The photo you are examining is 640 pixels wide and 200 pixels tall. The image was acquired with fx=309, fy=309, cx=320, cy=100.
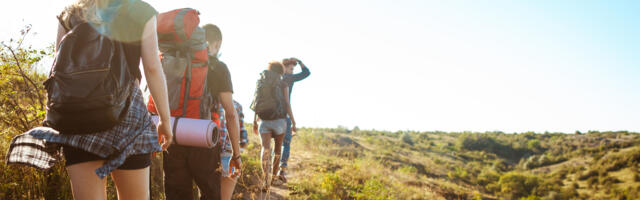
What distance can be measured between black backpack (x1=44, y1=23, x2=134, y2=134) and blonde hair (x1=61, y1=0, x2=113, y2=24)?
0.04m

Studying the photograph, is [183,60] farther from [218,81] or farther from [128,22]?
[128,22]

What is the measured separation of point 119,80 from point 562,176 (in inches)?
1691

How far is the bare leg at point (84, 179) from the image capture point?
1.15 meters

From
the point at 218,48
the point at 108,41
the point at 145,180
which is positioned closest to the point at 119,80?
the point at 108,41

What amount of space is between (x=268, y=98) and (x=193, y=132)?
105 inches

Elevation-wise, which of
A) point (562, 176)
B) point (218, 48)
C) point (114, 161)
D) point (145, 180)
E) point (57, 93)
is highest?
point (218, 48)

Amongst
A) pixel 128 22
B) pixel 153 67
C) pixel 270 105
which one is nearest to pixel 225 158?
pixel 153 67

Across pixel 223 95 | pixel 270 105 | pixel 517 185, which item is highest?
pixel 223 95

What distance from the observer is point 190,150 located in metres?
1.95

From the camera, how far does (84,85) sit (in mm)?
1009

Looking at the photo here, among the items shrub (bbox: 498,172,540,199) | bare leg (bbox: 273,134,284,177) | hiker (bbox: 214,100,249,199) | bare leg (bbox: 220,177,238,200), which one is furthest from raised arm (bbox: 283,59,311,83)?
shrub (bbox: 498,172,540,199)

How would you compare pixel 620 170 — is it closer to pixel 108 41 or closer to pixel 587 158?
pixel 587 158

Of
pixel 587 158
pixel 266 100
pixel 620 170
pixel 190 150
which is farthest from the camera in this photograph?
pixel 587 158

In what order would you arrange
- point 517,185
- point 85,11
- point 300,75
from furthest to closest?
1. point 517,185
2. point 300,75
3. point 85,11
